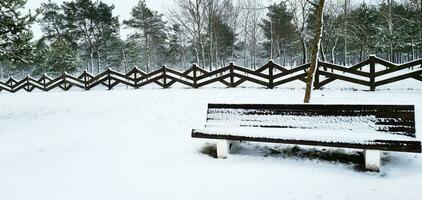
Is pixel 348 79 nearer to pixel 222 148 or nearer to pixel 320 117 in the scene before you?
pixel 320 117

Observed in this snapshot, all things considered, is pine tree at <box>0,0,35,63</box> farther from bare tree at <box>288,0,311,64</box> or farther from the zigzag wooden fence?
bare tree at <box>288,0,311,64</box>

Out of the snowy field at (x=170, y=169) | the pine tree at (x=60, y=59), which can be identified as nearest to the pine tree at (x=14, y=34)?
the snowy field at (x=170, y=169)

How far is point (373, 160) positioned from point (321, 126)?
0.84 m

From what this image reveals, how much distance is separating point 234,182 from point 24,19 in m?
9.67

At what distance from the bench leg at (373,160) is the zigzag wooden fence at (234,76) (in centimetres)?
855

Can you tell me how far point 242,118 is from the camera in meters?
5.47

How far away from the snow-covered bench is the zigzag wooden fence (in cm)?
822

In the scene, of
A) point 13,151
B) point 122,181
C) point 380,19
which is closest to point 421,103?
point 122,181

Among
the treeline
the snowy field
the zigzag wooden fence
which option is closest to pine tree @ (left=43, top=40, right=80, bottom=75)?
the treeline

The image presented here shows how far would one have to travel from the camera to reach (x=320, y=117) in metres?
4.93

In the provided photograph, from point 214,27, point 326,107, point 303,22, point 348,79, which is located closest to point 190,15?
point 214,27

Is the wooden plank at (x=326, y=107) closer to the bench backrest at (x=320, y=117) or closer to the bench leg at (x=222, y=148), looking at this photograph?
the bench backrest at (x=320, y=117)

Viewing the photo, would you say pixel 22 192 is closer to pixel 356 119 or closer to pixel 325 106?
pixel 325 106

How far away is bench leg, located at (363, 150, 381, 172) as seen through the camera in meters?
4.38
